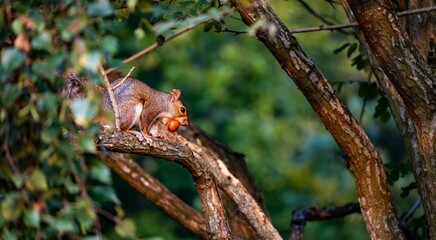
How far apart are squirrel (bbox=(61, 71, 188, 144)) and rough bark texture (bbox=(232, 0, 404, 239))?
940mm

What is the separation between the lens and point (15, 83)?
259 centimetres

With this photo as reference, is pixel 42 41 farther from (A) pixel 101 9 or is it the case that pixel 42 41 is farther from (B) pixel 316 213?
(B) pixel 316 213

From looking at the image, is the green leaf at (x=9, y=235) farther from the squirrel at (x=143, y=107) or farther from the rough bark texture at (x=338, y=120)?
the squirrel at (x=143, y=107)

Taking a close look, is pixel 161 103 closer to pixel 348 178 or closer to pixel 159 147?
pixel 159 147

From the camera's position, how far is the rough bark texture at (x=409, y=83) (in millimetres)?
3863

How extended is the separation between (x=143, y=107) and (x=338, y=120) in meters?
1.29

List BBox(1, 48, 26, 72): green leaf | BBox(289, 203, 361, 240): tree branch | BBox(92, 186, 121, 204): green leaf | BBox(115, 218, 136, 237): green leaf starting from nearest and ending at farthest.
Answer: BBox(1, 48, 26, 72): green leaf, BBox(115, 218, 136, 237): green leaf, BBox(92, 186, 121, 204): green leaf, BBox(289, 203, 361, 240): tree branch

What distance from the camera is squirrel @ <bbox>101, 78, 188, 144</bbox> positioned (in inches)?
191

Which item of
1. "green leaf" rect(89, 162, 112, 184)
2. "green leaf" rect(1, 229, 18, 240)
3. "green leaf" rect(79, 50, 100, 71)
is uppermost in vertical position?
"green leaf" rect(79, 50, 100, 71)

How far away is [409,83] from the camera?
3961 mm

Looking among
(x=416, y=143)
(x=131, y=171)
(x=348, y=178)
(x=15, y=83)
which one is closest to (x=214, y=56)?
(x=348, y=178)

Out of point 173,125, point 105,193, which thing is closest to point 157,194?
point 173,125

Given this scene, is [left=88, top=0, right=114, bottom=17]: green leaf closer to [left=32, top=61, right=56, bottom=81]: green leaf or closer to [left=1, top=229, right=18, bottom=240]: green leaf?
[left=32, top=61, right=56, bottom=81]: green leaf

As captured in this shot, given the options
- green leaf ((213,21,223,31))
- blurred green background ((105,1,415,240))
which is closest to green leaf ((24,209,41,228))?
green leaf ((213,21,223,31))
